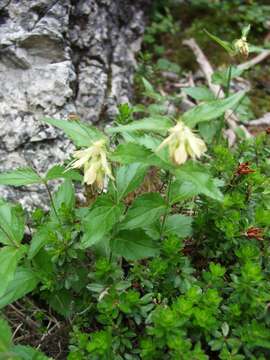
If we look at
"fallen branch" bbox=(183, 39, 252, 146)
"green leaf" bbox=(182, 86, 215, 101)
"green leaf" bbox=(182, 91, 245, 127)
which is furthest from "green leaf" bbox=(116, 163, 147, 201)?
"fallen branch" bbox=(183, 39, 252, 146)

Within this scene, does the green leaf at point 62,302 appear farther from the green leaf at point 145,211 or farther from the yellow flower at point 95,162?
the yellow flower at point 95,162

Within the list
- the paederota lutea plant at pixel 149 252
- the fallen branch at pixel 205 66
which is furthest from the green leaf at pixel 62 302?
the fallen branch at pixel 205 66

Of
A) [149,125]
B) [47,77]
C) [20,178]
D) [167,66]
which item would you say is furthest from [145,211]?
[167,66]

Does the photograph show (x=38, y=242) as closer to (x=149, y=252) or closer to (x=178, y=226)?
(x=149, y=252)

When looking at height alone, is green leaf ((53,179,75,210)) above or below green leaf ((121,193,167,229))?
below

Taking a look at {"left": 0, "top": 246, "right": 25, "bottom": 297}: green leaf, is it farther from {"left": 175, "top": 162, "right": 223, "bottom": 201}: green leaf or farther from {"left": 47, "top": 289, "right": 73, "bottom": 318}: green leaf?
{"left": 175, "top": 162, "right": 223, "bottom": 201}: green leaf

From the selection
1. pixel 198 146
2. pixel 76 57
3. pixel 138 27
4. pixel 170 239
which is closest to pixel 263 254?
pixel 170 239

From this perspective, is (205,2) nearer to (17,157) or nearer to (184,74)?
(184,74)
